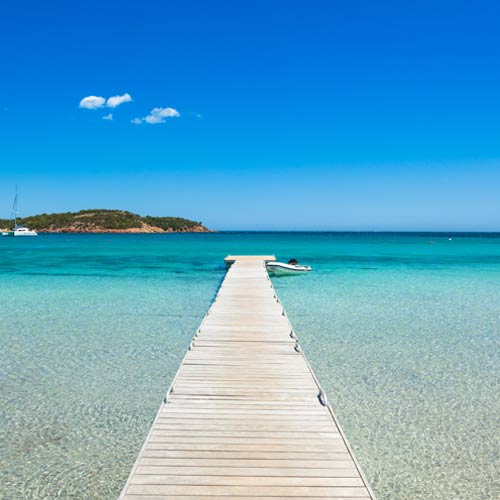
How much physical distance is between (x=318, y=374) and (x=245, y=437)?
4.14 metres

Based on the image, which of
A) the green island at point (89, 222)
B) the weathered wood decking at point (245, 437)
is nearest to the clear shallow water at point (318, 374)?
the weathered wood decking at point (245, 437)

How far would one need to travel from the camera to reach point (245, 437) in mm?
4918

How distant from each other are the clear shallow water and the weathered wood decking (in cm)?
85

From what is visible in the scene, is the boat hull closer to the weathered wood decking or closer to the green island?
the weathered wood decking

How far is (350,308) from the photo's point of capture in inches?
614

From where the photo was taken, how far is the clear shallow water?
539 cm

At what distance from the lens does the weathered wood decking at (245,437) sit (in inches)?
156

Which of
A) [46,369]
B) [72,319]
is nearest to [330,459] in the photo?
[46,369]

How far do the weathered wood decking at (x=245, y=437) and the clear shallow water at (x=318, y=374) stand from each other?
0.85 m

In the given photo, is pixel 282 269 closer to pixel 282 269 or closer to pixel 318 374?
pixel 282 269

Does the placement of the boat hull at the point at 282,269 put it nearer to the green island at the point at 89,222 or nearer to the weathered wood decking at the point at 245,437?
the weathered wood decking at the point at 245,437

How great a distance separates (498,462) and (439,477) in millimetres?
867

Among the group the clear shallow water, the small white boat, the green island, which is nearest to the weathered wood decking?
the clear shallow water

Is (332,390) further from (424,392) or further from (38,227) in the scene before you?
(38,227)
